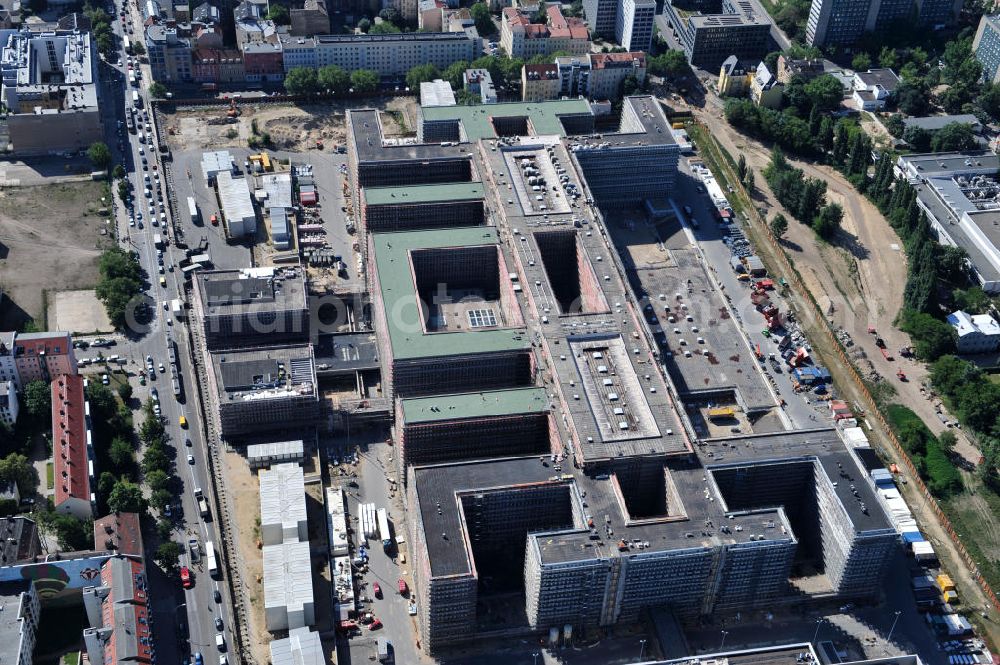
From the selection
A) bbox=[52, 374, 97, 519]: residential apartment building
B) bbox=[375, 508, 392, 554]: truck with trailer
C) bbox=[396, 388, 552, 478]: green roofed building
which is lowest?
bbox=[375, 508, 392, 554]: truck with trailer

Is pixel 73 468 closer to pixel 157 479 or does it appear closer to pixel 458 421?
pixel 157 479

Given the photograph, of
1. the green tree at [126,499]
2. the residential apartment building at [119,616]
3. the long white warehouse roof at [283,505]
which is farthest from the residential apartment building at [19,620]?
the long white warehouse roof at [283,505]

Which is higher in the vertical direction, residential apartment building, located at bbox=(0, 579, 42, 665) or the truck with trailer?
residential apartment building, located at bbox=(0, 579, 42, 665)

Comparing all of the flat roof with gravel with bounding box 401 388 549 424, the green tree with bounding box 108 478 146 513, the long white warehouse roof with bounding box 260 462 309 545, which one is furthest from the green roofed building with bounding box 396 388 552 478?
the green tree with bounding box 108 478 146 513

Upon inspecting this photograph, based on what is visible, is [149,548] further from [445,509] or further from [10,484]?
[445,509]

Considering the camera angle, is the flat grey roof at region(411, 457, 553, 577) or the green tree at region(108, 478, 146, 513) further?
the green tree at region(108, 478, 146, 513)

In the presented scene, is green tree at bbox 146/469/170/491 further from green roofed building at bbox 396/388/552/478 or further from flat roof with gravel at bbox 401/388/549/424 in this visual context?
flat roof with gravel at bbox 401/388/549/424

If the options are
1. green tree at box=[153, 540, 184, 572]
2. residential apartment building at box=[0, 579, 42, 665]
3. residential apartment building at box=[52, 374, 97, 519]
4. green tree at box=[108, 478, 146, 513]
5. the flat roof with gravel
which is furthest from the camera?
the flat roof with gravel
